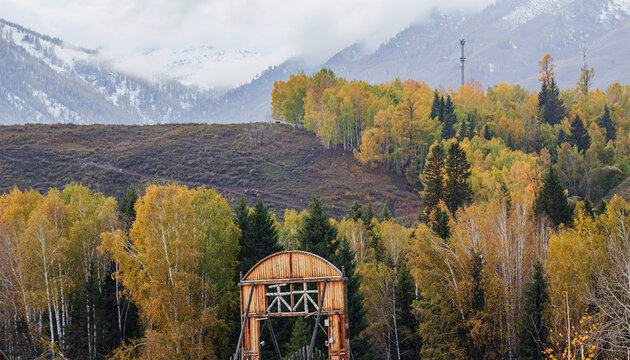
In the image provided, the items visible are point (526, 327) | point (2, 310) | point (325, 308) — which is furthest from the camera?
point (2, 310)

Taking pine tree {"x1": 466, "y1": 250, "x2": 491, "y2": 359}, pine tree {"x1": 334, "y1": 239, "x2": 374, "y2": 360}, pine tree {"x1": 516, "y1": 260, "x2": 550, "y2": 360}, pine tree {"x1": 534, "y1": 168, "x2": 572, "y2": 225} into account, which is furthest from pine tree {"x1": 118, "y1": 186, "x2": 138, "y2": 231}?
pine tree {"x1": 534, "y1": 168, "x2": 572, "y2": 225}

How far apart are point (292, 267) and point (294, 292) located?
118 centimetres

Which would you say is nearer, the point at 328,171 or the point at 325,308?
the point at 325,308

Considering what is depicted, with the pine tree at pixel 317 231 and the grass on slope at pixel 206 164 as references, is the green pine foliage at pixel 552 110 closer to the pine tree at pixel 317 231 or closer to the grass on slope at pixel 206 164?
the grass on slope at pixel 206 164

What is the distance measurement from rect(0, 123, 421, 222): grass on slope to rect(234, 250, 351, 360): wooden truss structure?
51.9 metres

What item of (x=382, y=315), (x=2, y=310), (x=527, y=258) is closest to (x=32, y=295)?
(x=2, y=310)

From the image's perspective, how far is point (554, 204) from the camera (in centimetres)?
4778

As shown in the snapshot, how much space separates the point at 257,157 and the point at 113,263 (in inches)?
2347

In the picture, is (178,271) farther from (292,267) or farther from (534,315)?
(534,315)

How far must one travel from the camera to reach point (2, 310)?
118ft

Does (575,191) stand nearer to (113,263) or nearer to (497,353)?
(497,353)

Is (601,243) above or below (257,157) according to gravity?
below

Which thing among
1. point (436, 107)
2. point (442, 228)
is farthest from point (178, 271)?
point (436, 107)

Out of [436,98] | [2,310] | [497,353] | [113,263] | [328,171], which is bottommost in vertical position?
[497,353]
